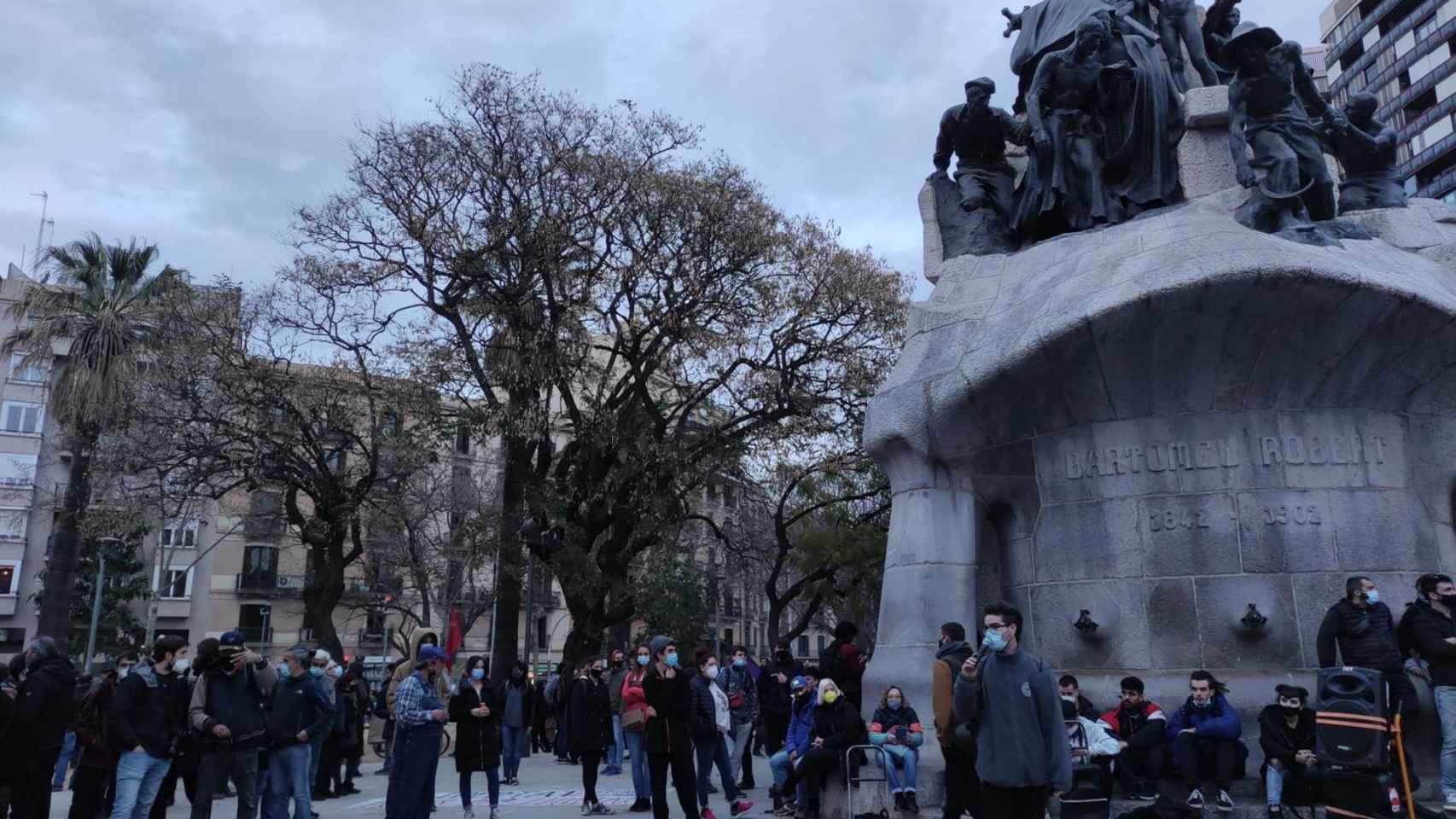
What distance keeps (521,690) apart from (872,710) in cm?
675

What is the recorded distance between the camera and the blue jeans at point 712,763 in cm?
971

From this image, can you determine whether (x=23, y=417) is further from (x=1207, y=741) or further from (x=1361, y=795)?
(x=1361, y=795)

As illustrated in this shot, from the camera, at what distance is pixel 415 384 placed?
64.1ft

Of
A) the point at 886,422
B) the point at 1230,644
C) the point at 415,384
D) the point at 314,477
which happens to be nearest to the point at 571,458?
the point at 415,384

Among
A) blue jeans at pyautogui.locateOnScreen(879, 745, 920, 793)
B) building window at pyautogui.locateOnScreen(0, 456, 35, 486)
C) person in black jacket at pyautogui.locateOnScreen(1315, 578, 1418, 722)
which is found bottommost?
blue jeans at pyautogui.locateOnScreen(879, 745, 920, 793)

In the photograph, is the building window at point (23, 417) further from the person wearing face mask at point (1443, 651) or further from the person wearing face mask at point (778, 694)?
the person wearing face mask at point (1443, 651)

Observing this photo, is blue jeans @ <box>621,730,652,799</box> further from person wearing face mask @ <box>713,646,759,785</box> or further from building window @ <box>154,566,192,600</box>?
building window @ <box>154,566,192,600</box>

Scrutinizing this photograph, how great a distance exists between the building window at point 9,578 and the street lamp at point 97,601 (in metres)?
4.21

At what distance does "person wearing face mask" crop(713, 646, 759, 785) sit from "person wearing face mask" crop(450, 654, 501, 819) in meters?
2.96

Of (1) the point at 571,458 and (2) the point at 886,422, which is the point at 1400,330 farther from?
(1) the point at 571,458

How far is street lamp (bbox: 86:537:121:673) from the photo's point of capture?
30.0 m

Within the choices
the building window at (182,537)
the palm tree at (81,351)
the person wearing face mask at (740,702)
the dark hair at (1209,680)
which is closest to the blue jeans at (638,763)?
the person wearing face mask at (740,702)

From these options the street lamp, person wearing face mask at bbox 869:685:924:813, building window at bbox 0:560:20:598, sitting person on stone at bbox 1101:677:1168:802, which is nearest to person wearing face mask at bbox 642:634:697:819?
person wearing face mask at bbox 869:685:924:813

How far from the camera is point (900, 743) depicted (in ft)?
26.4
